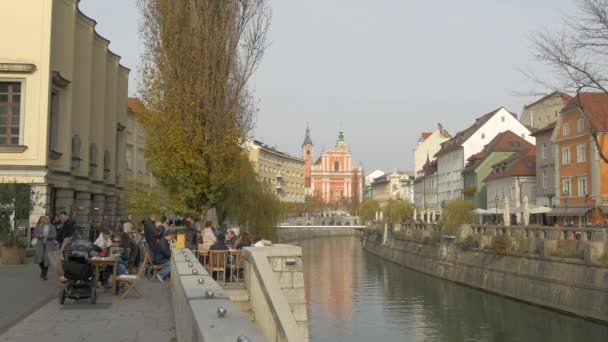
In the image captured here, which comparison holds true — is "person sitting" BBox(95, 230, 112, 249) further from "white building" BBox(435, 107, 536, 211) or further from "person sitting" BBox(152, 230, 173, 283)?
"white building" BBox(435, 107, 536, 211)

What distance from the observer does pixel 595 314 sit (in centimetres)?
2570

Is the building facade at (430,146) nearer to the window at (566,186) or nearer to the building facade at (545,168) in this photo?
the building facade at (545,168)

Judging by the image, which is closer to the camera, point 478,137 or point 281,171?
point 478,137

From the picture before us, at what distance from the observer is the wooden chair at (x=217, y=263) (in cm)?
1669

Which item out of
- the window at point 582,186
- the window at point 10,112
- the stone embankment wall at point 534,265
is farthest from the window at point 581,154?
the window at point 10,112

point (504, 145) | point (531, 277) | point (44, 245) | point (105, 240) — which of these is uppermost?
point (504, 145)

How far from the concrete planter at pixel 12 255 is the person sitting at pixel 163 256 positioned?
7.19 metres

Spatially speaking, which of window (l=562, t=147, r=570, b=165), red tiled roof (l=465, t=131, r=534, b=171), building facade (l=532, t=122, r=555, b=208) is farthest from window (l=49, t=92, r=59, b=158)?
red tiled roof (l=465, t=131, r=534, b=171)

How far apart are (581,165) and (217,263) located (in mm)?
41058

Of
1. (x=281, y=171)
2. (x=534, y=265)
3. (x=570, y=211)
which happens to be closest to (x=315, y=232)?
(x=281, y=171)

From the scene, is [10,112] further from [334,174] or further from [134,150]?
[334,174]

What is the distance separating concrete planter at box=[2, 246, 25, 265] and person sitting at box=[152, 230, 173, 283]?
23.6ft

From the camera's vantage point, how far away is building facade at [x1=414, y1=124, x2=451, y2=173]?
398 feet

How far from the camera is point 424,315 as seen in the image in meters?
29.7
